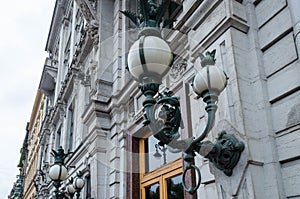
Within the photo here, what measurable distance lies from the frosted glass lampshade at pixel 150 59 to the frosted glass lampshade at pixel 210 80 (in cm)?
42

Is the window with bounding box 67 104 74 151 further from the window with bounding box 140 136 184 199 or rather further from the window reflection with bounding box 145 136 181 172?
the window reflection with bounding box 145 136 181 172

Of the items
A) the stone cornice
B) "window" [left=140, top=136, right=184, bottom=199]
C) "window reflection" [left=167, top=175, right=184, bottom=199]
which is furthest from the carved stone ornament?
the stone cornice

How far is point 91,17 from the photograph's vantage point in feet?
33.8

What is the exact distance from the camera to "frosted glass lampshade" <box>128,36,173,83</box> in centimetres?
A: 253

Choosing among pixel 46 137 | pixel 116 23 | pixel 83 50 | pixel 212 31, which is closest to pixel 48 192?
pixel 46 137

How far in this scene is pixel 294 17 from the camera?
296 centimetres

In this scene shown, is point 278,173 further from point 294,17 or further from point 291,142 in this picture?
point 294,17

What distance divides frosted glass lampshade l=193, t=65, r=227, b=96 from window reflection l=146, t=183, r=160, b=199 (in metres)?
3.79

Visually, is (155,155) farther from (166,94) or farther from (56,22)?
(56,22)

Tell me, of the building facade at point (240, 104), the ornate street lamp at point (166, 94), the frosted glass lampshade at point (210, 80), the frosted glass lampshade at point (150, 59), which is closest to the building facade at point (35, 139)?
the building facade at point (240, 104)

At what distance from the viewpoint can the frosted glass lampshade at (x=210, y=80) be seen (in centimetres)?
286

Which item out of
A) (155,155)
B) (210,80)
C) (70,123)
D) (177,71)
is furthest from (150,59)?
(70,123)

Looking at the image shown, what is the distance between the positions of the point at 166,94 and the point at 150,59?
1.49 feet

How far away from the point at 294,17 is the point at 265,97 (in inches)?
29.9
